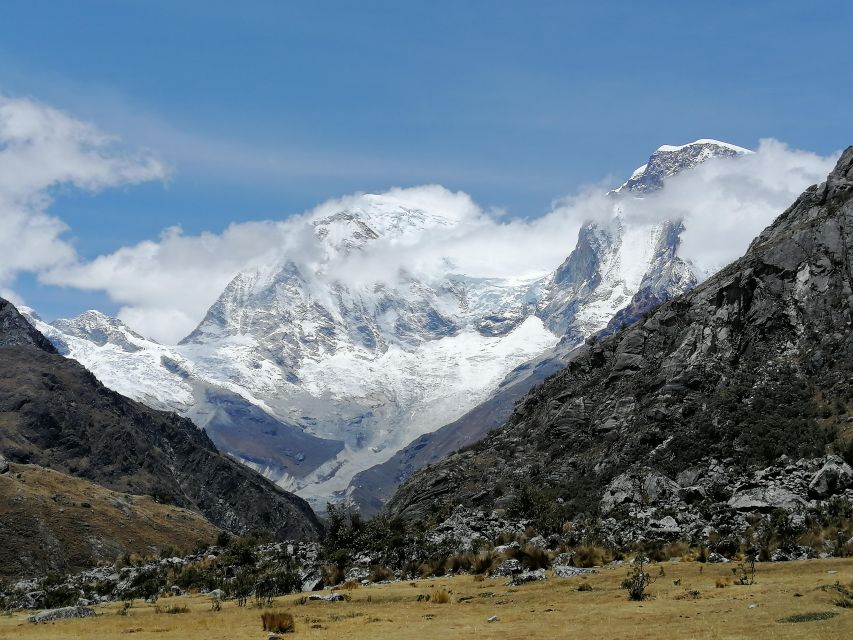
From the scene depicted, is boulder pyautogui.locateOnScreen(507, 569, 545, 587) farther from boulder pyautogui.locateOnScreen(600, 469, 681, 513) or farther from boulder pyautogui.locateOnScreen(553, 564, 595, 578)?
boulder pyautogui.locateOnScreen(600, 469, 681, 513)

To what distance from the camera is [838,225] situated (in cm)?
9994

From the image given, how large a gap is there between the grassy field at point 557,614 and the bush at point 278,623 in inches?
21.2

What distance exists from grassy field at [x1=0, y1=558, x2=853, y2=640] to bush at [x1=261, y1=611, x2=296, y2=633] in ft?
1.77

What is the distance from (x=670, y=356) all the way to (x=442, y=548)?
4840 cm

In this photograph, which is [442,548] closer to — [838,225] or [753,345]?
[753,345]

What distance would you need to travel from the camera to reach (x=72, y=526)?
14900cm

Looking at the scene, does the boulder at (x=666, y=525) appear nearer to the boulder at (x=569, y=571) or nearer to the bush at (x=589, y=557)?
the bush at (x=589, y=557)

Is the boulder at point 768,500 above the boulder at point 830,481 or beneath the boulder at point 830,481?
beneath

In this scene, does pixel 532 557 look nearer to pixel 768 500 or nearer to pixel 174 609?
pixel 768 500

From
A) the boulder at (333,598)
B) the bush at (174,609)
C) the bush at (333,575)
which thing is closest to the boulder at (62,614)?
the bush at (174,609)

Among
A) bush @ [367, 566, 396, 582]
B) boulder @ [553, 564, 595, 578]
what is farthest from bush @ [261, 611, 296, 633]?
bush @ [367, 566, 396, 582]

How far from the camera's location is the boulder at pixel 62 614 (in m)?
44.9

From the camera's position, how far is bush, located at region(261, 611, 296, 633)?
3528cm

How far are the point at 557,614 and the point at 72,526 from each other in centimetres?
13198
